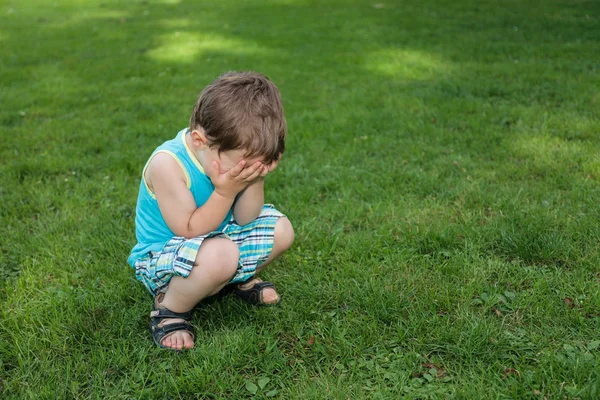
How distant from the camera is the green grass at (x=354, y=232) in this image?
2.03 metres

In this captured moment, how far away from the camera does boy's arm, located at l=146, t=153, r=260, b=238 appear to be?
212 centimetres

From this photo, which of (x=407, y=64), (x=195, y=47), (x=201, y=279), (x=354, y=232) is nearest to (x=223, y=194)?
(x=201, y=279)

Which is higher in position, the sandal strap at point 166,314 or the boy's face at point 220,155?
the boy's face at point 220,155

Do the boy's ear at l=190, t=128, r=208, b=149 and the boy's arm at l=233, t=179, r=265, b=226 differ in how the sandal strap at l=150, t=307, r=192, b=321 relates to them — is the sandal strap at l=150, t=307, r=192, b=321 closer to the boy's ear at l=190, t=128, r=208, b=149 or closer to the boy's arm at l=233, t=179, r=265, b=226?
the boy's arm at l=233, t=179, r=265, b=226

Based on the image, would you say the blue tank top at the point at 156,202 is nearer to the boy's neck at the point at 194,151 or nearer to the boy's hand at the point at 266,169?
the boy's neck at the point at 194,151

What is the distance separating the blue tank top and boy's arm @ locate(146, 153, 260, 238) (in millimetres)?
41

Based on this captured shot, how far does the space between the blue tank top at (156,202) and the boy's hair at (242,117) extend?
0.13 meters

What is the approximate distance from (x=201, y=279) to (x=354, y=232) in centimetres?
110

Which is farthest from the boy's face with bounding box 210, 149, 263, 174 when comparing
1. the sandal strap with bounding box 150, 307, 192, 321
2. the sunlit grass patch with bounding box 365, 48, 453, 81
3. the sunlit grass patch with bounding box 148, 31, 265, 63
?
the sunlit grass patch with bounding box 148, 31, 265, 63

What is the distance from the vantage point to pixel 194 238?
2150mm

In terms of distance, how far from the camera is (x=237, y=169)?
203cm

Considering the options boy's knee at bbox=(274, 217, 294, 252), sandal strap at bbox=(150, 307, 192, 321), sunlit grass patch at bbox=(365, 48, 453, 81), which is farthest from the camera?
sunlit grass patch at bbox=(365, 48, 453, 81)

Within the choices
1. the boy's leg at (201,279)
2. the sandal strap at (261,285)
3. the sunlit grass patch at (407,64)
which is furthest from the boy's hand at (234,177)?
the sunlit grass patch at (407,64)

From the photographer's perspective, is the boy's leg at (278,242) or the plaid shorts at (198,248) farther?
the boy's leg at (278,242)
